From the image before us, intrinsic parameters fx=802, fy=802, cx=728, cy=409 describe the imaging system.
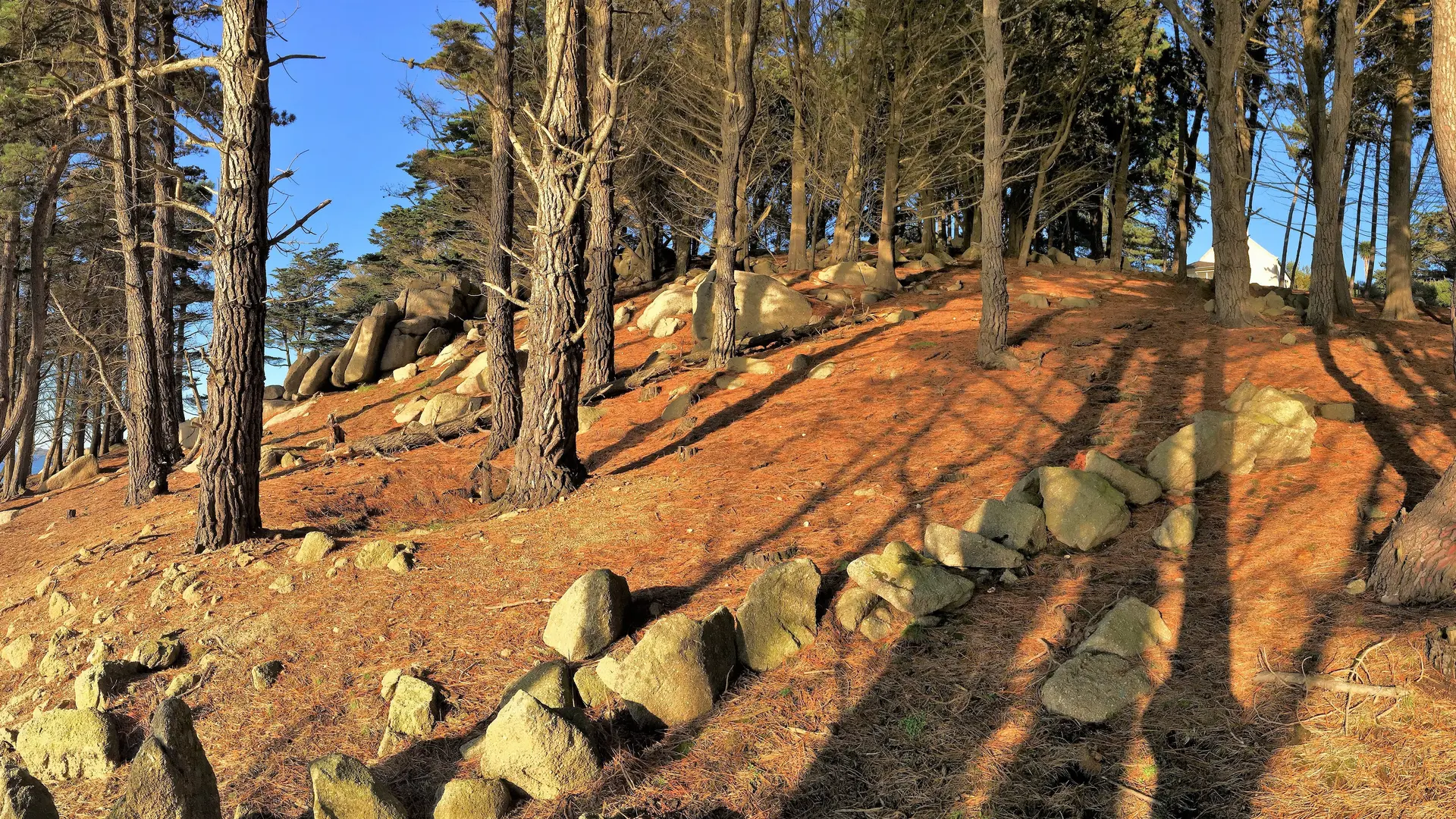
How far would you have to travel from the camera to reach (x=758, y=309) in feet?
45.3

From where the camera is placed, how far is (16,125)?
13.4 meters

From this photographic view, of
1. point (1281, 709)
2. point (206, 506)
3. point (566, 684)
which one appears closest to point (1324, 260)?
point (1281, 709)

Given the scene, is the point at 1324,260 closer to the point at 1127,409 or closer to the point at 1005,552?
the point at 1127,409

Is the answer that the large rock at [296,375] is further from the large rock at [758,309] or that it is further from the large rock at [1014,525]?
the large rock at [1014,525]

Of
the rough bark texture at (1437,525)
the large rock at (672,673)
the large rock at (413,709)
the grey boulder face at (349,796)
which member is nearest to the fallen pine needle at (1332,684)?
the rough bark texture at (1437,525)

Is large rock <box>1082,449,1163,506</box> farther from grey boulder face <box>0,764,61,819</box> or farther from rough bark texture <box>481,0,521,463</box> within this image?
rough bark texture <box>481,0,521,463</box>

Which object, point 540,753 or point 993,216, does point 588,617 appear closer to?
point 540,753

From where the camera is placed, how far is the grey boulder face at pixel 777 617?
4.42 meters

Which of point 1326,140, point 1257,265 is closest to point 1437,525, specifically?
point 1326,140

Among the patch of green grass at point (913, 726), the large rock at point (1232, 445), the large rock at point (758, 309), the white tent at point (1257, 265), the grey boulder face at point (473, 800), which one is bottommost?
the grey boulder face at point (473, 800)

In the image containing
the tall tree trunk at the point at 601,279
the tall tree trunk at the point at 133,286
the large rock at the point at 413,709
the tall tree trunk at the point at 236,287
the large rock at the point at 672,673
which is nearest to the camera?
the large rock at the point at 672,673

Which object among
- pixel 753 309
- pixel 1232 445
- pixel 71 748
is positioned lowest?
pixel 71 748

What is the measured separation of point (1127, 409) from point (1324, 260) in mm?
7186

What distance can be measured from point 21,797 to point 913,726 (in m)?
4.00
